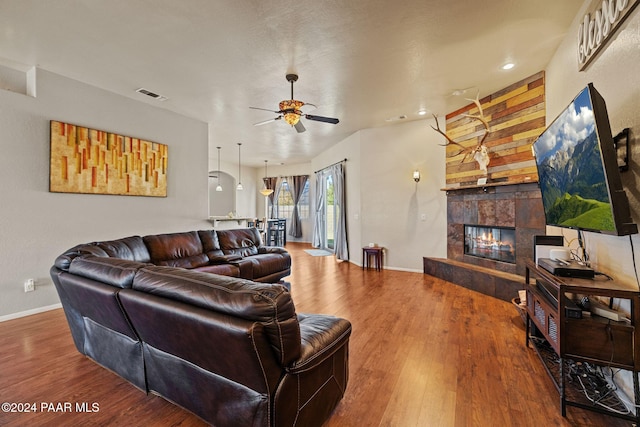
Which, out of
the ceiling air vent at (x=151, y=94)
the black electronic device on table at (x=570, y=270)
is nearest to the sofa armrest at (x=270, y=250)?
the ceiling air vent at (x=151, y=94)

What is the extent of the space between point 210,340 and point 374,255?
15.7ft

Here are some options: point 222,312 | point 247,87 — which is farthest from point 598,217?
point 247,87

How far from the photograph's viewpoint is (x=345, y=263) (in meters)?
6.34

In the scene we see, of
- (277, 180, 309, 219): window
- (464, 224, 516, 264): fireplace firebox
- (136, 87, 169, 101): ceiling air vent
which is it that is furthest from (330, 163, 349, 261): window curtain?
(136, 87, 169, 101): ceiling air vent

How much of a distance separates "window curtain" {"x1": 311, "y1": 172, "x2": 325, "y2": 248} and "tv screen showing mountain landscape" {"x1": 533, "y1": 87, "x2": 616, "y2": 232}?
6066 mm

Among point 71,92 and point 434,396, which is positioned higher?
point 71,92

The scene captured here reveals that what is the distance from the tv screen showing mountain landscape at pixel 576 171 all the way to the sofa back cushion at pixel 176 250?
13.5 ft

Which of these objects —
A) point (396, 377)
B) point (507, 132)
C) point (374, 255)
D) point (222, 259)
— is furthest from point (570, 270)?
point (374, 255)

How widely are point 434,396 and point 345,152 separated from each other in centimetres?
567

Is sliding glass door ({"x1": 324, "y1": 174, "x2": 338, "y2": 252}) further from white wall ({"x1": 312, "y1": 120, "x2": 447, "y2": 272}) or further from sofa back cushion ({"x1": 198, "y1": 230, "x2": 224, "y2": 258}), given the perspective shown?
sofa back cushion ({"x1": 198, "y1": 230, "x2": 224, "y2": 258})

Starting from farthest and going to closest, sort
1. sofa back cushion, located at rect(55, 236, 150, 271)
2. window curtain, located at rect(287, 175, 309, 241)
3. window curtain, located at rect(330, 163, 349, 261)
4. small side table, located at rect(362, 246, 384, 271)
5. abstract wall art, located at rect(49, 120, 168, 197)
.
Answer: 1. window curtain, located at rect(287, 175, 309, 241)
2. window curtain, located at rect(330, 163, 349, 261)
3. small side table, located at rect(362, 246, 384, 271)
4. abstract wall art, located at rect(49, 120, 168, 197)
5. sofa back cushion, located at rect(55, 236, 150, 271)

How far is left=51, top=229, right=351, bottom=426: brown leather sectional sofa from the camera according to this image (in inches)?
45.6

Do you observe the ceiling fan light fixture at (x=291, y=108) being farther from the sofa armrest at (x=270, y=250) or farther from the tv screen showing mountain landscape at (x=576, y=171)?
the tv screen showing mountain landscape at (x=576, y=171)

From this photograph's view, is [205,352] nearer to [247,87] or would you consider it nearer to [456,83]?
[247,87]
